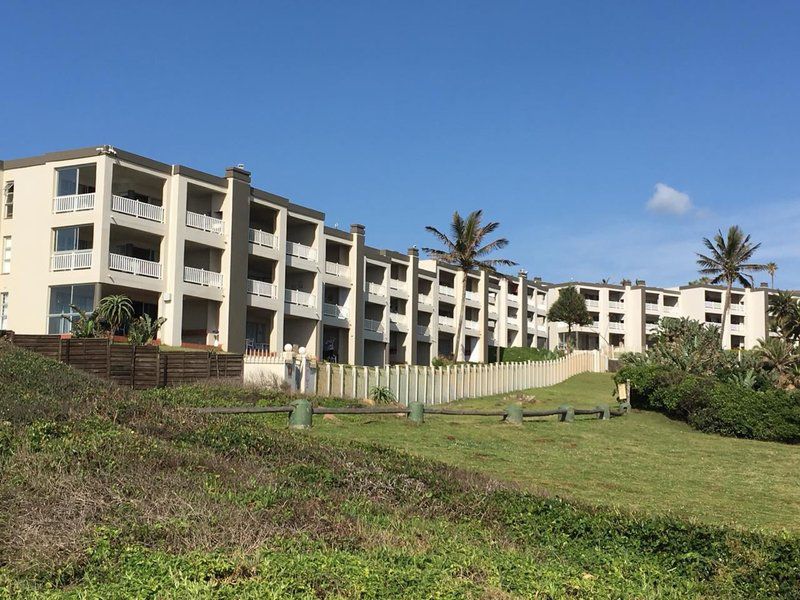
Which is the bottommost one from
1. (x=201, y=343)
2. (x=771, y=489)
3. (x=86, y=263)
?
(x=771, y=489)

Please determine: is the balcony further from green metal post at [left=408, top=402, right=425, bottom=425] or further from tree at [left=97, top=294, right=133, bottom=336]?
green metal post at [left=408, top=402, right=425, bottom=425]

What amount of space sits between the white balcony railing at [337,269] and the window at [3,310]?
1761 centimetres

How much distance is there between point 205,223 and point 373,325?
59.5ft

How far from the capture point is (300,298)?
4462 centimetres

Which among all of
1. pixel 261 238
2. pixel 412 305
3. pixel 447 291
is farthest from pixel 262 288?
pixel 447 291

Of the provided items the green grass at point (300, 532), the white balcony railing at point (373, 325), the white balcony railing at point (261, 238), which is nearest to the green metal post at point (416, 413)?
the green grass at point (300, 532)

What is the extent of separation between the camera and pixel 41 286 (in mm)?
34062

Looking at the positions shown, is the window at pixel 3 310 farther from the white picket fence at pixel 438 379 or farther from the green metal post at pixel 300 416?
the green metal post at pixel 300 416

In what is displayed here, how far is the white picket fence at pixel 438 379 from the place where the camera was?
28.7 meters

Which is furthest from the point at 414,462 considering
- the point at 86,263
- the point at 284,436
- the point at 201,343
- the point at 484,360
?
the point at 484,360

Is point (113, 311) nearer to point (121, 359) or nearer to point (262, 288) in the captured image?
point (121, 359)

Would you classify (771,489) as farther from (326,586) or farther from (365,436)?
(326,586)

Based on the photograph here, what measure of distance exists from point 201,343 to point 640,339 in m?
60.9

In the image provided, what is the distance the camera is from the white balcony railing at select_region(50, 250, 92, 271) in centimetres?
3328
